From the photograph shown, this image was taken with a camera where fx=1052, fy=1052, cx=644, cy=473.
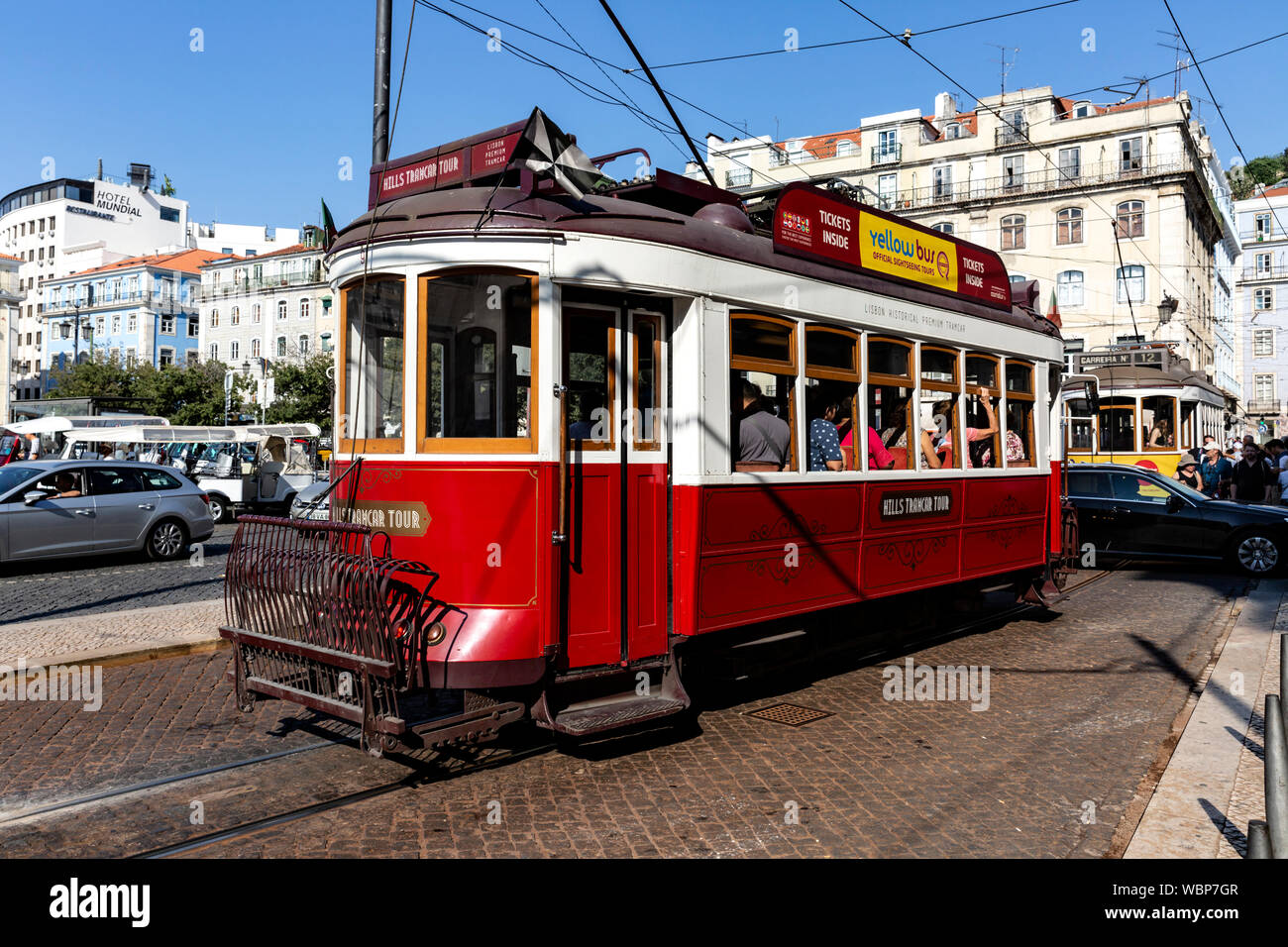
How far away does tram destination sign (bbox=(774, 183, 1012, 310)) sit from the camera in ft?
23.9

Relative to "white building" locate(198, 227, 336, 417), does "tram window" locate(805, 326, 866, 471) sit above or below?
below

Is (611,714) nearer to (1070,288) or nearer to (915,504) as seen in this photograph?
(915,504)

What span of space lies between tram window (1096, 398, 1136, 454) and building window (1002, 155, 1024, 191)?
33.5 metres

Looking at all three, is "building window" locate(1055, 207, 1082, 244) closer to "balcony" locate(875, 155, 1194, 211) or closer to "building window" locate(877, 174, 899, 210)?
"balcony" locate(875, 155, 1194, 211)

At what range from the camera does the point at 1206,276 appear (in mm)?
56406

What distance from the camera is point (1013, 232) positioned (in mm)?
52906

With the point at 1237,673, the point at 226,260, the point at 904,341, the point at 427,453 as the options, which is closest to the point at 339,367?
the point at 427,453

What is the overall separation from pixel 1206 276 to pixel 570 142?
59.7 meters

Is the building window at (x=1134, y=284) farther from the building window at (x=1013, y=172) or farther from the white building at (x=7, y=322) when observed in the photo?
the white building at (x=7, y=322)

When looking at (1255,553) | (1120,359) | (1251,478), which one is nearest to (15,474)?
(1255,553)

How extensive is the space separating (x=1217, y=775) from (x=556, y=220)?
4729 mm

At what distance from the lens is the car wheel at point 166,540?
15.8 m

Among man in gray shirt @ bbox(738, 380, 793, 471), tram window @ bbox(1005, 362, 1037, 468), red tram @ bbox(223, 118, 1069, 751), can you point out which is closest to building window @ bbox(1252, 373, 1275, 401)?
tram window @ bbox(1005, 362, 1037, 468)
